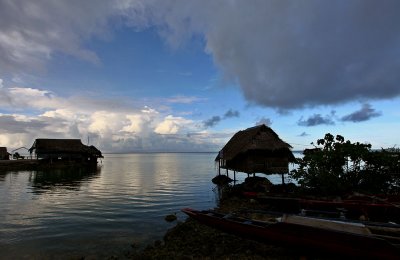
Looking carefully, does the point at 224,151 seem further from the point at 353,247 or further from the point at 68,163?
the point at 68,163

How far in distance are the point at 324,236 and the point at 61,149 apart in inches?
2162

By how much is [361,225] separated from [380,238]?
1063mm

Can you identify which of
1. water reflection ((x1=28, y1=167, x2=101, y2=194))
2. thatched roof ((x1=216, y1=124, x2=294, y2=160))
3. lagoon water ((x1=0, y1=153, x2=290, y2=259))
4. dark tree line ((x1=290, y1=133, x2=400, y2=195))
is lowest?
lagoon water ((x1=0, y1=153, x2=290, y2=259))

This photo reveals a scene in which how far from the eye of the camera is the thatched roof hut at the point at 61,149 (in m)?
53.2

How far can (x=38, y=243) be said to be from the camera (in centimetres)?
1123

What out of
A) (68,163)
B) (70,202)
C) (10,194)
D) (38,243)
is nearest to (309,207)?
(38,243)

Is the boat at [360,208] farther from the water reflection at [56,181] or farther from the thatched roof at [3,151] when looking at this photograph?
the thatched roof at [3,151]

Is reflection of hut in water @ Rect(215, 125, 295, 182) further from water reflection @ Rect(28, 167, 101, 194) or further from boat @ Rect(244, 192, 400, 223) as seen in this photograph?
water reflection @ Rect(28, 167, 101, 194)

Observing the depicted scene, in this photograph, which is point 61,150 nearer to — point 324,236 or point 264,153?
point 264,153

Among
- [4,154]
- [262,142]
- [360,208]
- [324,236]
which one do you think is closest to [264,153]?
[262,142]

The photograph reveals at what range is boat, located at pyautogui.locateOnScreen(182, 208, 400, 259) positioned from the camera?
23.0ft

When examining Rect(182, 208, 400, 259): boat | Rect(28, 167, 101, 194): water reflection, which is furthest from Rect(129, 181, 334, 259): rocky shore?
Rect(28, 167, 101, 194): water reflection

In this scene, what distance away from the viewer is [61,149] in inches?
2136

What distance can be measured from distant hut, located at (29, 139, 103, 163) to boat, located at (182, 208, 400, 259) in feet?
172
